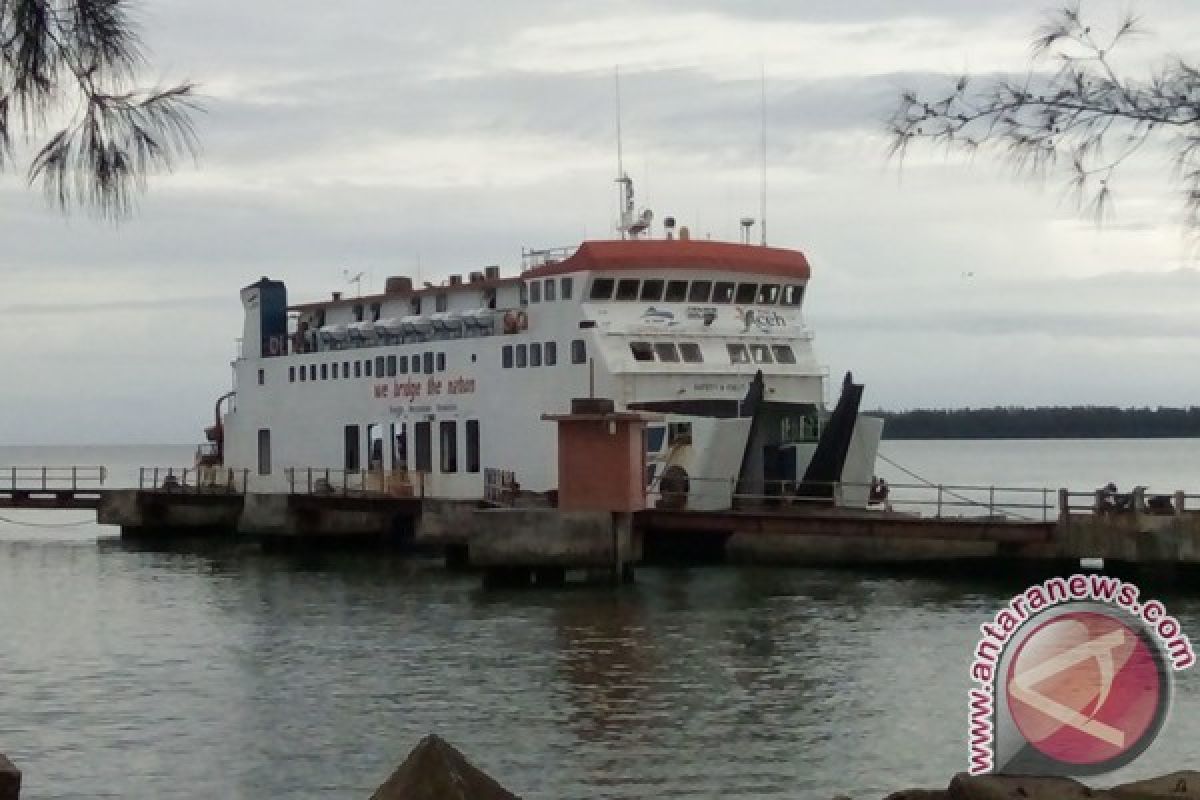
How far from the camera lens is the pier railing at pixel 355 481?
42125 millimetres

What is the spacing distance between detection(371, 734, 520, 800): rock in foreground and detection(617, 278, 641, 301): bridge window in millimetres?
26924

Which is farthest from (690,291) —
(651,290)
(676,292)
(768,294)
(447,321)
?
(447,321)

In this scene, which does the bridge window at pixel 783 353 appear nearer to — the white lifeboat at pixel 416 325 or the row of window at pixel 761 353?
the row of window at pixel 761 353

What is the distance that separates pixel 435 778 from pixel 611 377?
25467mm

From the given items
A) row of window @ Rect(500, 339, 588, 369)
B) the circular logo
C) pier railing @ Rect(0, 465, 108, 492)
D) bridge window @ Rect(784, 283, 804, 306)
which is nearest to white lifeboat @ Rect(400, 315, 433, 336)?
row of window @ Rect(500, 339, 588, 369)

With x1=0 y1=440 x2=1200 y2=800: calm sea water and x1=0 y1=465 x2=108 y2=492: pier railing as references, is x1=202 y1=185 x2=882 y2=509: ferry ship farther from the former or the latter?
x1=0 y1=465 x2=108 y2=492: pier railing

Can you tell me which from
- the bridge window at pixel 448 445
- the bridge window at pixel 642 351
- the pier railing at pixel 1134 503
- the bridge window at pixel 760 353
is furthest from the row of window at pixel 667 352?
the pier railing at pixel 1134 503

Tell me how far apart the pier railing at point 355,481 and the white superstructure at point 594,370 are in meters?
0.10

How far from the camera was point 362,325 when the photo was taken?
147 ft

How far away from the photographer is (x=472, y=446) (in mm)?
40562

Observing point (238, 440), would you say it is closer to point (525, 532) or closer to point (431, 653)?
point (525, 532)

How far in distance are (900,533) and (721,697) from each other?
1023 cm

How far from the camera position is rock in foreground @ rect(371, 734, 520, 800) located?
10.7 metres

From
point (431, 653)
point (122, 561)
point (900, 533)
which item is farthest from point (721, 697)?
point (122, 561)
